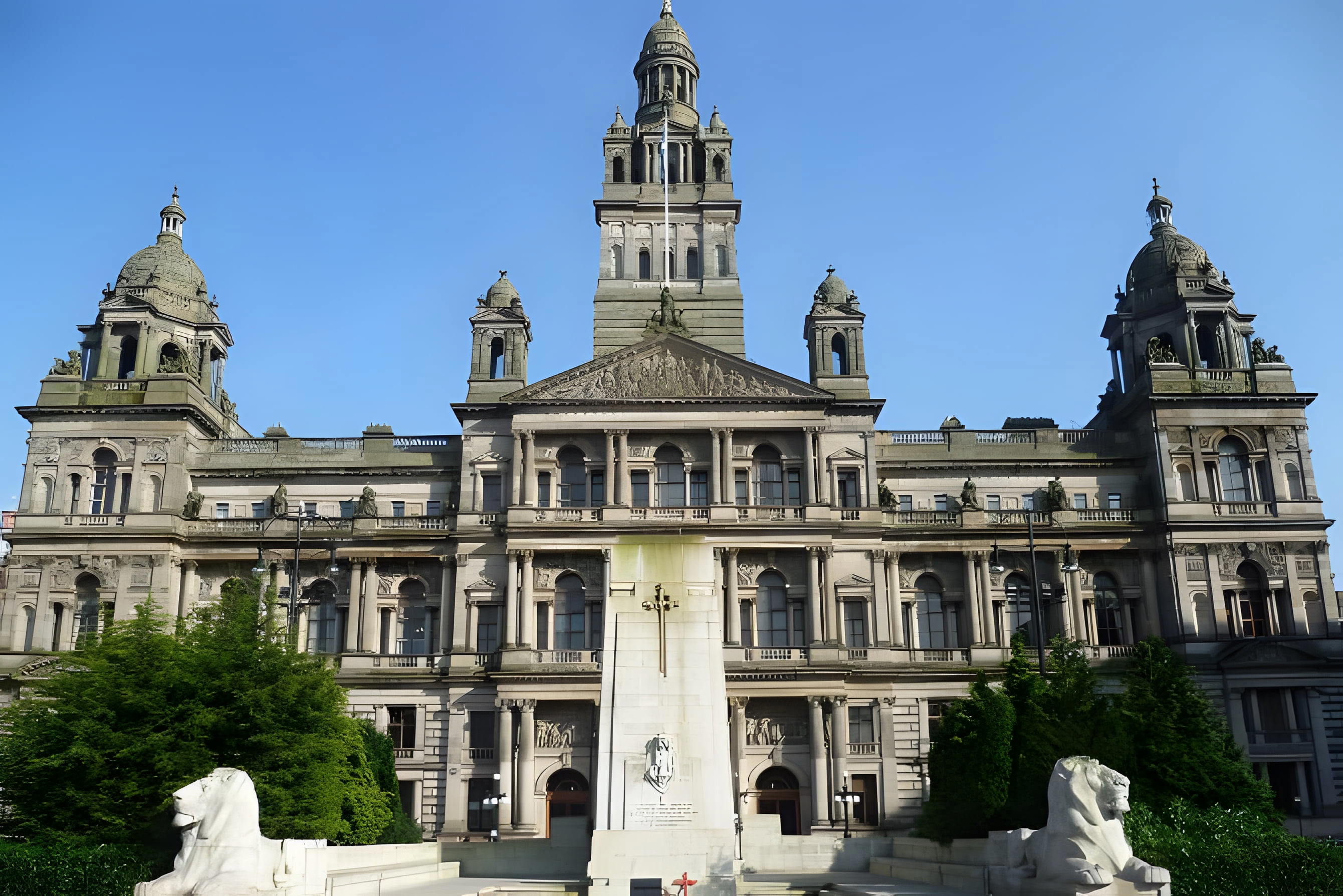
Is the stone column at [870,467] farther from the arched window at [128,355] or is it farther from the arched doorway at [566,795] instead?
the arched window at [128,355]

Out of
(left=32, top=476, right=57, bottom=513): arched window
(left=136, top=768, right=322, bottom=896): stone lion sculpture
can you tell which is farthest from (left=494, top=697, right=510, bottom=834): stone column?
(left=136, top=768, right=322, bottom=896): stone lion sculpture

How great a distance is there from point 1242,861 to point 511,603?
129 ft

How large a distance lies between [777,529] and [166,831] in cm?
3324

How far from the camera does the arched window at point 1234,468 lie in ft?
201

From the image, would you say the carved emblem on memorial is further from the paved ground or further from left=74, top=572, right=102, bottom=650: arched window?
left=74, top=572, right=102, bottom=650: arched window

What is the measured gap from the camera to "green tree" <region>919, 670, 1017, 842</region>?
35.3 m

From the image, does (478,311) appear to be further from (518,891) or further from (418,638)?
(518,891)

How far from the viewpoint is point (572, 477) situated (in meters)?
60.5

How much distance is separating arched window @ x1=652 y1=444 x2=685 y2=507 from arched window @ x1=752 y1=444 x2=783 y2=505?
351 cm

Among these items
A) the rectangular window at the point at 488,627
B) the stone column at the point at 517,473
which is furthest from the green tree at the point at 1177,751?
the rectangular window at the point at 488,627

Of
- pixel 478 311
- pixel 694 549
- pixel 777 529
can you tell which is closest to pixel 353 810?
pixel 694 549

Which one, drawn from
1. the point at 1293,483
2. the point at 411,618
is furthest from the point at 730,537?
the point at 1293,483

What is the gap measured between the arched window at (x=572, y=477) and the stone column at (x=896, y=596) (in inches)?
597

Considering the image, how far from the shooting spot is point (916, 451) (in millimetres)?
65250
